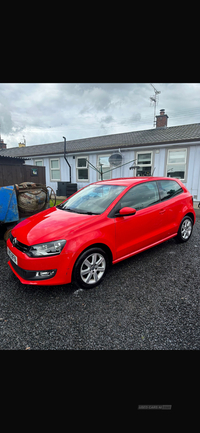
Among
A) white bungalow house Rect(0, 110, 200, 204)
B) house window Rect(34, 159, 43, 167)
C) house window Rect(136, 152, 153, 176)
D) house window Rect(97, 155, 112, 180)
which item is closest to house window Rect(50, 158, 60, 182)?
white bungalow house Rect(0, 110, 200, 204)

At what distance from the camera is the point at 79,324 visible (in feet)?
6.94

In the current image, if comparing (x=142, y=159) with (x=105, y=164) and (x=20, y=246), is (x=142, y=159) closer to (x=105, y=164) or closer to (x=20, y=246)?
(x=105, y=164)

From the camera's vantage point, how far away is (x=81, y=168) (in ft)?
43.7

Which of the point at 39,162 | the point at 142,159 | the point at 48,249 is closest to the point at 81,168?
the point at 39,162

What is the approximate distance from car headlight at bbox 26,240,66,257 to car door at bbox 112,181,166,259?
0.91 m

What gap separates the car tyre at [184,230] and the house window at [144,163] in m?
7.11

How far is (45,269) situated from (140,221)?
5.44 feet

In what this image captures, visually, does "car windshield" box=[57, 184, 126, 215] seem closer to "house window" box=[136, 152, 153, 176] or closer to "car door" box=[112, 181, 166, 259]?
"car door" box=[112, 181, 166, 259]

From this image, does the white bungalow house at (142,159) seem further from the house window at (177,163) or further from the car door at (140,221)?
the car door at (140,221)

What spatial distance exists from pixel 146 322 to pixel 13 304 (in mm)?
1602

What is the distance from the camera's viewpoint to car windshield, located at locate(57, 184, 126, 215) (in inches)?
123

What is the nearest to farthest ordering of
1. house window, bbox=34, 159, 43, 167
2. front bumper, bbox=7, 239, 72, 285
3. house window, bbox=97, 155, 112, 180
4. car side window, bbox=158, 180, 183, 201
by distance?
1. front bumper, bbox=7, 239, 72, 285
2. car side window, bbox=158, 180, 183, 201
3. house window, bbox=97, 155, 112, 180
4. house window, bbox=34, 159, 43, 167
